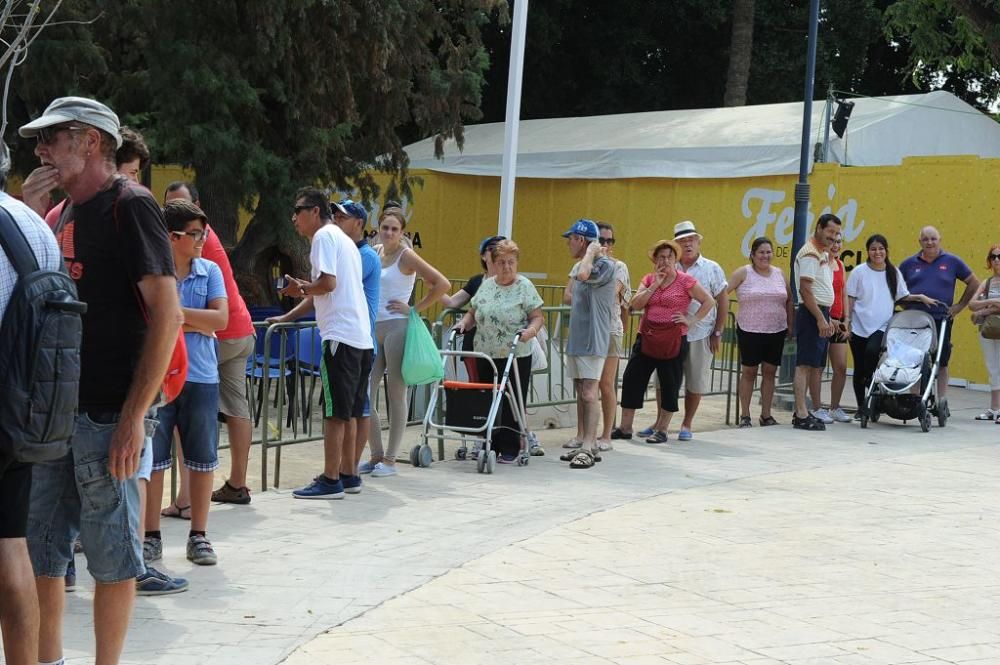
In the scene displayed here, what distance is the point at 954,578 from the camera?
23.0ft

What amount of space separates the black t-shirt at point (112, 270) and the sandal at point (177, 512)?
10.7 feet

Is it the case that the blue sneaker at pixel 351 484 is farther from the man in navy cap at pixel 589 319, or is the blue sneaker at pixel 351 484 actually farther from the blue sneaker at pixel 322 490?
the man in navy cap at pixel 589 319

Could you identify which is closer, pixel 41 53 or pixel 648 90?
pixel 41 53

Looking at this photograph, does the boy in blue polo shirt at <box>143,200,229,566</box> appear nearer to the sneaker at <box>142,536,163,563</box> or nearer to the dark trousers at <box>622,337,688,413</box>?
the sneaker at <box>142,536,163,563</box>

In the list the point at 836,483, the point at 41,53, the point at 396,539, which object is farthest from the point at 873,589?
the point at 41,53

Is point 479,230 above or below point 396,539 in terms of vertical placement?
above

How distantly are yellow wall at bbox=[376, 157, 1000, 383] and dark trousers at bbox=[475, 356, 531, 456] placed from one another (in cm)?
837

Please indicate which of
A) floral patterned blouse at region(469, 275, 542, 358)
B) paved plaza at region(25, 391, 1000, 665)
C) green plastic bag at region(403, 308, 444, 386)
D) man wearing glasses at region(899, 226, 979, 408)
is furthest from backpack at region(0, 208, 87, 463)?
man wearing glasses at region(899, 226, 979, 408)

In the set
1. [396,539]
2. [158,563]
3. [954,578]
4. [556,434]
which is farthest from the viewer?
[556,434]

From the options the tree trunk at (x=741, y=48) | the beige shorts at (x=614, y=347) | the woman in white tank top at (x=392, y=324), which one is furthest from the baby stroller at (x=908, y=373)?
the tree trunk at (x=741, y=48)

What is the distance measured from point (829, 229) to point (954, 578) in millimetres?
6041

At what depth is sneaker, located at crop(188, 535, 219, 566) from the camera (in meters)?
6.62

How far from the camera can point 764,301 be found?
41.2 ft

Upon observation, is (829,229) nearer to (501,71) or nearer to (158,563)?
(158,563)
